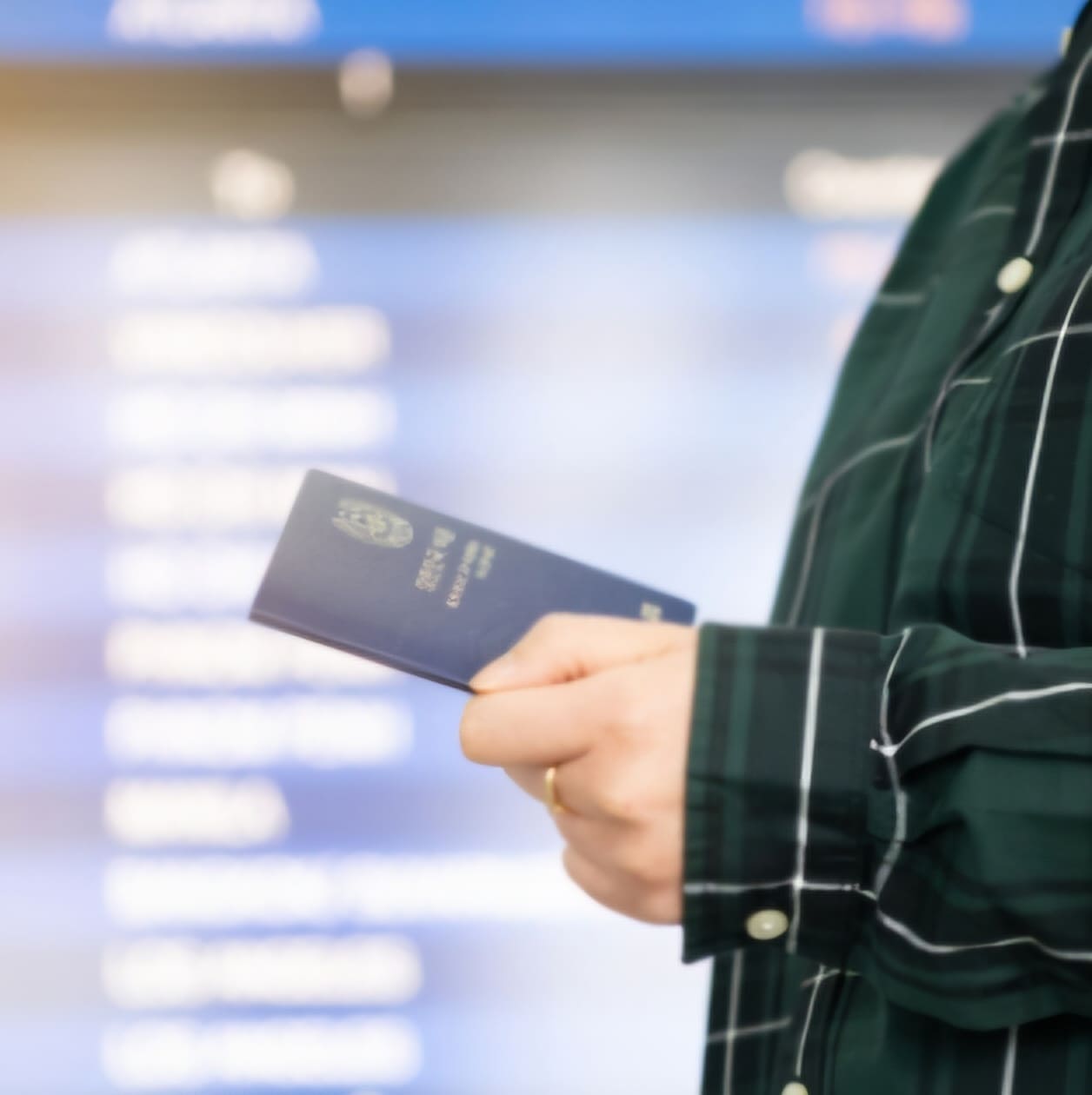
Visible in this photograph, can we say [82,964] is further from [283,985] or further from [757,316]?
[757,316]

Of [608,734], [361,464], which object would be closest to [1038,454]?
[608,734]

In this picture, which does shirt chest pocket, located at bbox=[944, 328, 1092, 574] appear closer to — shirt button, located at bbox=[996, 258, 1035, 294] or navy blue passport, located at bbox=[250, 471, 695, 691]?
shirt button, located at bbox=[996, 258, 1035, 294]

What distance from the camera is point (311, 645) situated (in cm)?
119

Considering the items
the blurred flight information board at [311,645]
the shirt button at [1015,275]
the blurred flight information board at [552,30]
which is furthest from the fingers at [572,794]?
the blurred flight information board at [552,30]

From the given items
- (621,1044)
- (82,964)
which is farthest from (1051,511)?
(82,964)

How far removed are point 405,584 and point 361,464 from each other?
72cm

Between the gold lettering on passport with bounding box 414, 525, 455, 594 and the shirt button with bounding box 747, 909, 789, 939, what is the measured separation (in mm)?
194

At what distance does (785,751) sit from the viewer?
42cm

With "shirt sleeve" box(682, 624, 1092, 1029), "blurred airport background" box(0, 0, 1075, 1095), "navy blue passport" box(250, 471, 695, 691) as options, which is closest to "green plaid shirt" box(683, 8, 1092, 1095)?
"shirt sleeve" box(682, 624, 1092, 1029)

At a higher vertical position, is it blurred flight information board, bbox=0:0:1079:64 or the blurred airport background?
blurred flight information board, bbox=0:0:1079:64

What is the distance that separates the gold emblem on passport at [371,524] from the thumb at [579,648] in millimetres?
89

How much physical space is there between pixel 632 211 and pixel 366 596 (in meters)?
0.81

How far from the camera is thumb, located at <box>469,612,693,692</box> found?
451mm

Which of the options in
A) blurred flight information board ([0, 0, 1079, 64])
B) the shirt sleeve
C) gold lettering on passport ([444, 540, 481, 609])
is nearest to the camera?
the shirt sleeve
